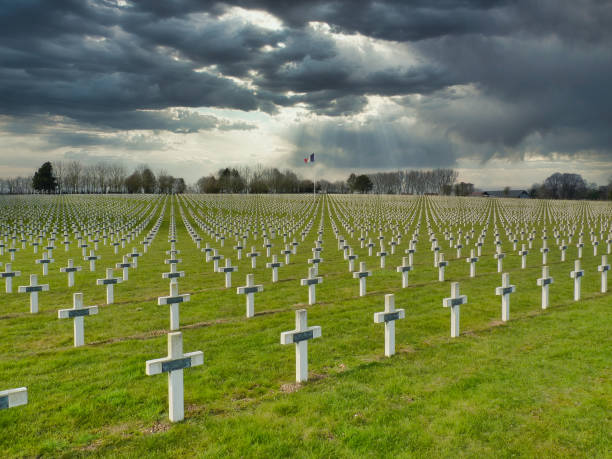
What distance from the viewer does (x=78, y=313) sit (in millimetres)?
7004

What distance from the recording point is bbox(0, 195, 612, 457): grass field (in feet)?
13.9

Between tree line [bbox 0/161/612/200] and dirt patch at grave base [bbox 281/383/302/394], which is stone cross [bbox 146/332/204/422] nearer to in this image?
dirt patch at grave base [bbox 281/383/302/394]

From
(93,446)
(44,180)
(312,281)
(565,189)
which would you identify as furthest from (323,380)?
(565,189)

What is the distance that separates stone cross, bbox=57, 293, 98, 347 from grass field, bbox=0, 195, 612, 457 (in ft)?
0.62

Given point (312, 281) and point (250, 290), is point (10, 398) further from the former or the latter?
point (312, 281)

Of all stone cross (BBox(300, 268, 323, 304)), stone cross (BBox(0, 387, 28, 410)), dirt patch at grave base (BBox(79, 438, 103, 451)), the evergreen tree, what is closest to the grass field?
dirt patch at grave base (BBox(79, 438, 103, 451))

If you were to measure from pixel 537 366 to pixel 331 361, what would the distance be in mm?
2755

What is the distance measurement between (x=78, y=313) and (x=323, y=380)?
3974mm

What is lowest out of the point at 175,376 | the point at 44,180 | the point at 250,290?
the point at 175,376

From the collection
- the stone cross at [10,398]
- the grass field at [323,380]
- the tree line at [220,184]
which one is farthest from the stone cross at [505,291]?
the tree line at [220,184]

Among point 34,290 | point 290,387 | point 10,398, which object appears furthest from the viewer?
point 34,290

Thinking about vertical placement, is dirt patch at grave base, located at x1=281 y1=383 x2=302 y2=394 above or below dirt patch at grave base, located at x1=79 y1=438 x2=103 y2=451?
above

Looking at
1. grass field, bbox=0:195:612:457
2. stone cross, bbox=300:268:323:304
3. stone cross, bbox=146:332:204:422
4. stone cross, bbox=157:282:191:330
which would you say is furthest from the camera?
stone cross, bbox=300:268:323:304

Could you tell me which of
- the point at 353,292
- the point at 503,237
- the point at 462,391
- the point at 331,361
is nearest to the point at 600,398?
the point at 462,391
